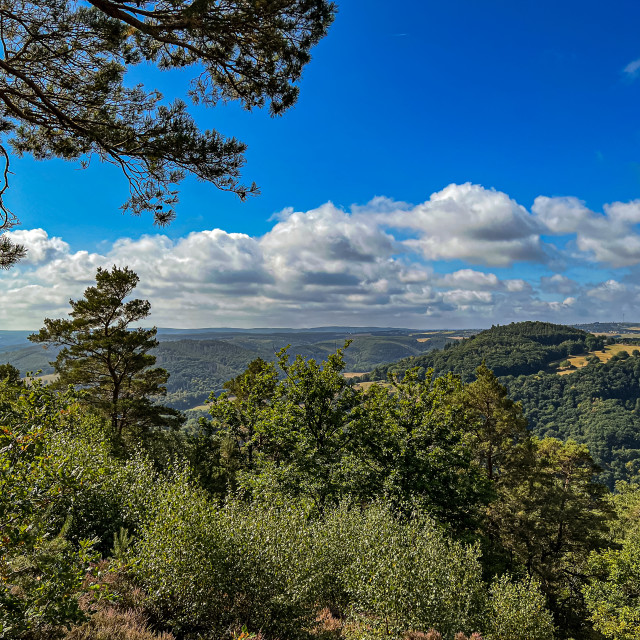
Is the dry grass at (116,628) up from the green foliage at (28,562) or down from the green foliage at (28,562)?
down

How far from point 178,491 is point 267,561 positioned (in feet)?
10.6

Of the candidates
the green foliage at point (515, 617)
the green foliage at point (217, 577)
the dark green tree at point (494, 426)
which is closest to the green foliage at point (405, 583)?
the green foliage at point (515, 617)

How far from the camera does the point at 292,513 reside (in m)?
11.8

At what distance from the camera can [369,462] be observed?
19.3 m

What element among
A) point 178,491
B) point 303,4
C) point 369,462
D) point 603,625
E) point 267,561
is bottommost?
point 603,625

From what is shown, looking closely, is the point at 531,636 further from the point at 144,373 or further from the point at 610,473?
the point at 610,473

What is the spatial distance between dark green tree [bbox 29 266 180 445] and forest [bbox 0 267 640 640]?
149 millimetres

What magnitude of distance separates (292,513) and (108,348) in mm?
19429

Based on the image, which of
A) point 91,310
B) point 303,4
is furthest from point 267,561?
point 91,310

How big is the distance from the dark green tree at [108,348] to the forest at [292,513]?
5.9 inches

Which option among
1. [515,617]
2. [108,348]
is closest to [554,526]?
[515,617]

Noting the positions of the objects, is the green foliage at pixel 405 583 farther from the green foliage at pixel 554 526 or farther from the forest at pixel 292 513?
the green foliage at pixel 554 526

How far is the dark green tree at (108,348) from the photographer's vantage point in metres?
25.0

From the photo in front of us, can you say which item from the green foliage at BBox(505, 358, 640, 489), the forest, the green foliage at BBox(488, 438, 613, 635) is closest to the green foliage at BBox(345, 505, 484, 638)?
the forest
